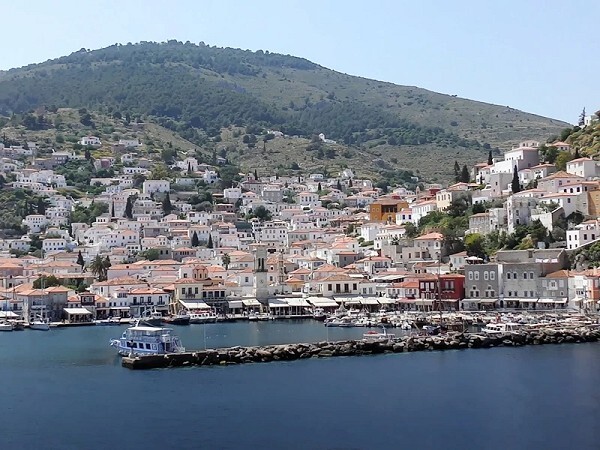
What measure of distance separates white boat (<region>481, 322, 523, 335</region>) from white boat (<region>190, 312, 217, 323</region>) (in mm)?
17414

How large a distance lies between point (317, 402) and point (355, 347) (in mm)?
11131

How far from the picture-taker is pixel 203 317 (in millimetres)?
57875

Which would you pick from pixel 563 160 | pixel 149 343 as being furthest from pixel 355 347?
pixel 563 160

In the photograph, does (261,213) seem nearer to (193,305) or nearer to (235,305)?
(235,305)

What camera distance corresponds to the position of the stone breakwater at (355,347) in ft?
123

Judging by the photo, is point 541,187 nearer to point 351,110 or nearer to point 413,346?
point 413,346

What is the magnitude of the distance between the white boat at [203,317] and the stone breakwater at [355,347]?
17480 mm

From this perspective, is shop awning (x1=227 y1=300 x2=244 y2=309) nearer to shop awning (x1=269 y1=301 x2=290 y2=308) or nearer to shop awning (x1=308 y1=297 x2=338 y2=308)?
shop awning (x1=269 y1=301 x2=290 y2=308)

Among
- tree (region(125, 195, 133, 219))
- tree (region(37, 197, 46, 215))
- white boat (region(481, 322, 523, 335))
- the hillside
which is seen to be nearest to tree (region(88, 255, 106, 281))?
tree (region(125, 195, 133, 219))

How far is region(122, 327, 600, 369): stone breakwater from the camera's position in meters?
37.4

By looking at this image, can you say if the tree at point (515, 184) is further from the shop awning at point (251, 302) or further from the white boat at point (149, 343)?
the white boat at point (149, 343)

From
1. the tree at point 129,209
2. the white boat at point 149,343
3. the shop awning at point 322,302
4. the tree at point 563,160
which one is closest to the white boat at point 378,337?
the white boat at point 149,343

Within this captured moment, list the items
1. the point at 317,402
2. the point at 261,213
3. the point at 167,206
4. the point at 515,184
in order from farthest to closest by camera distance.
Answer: the point at 167,206, the point at 261,213, the point at 515,184, the point at 317,402

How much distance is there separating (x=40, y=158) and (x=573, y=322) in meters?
73.9
